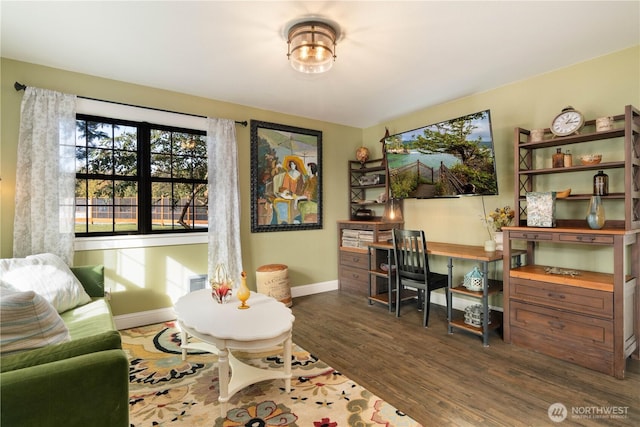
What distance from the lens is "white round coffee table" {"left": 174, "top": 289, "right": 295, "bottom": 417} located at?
181cm

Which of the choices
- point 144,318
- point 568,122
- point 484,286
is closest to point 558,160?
point 568,122

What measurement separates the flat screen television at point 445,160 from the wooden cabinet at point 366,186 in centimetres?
48

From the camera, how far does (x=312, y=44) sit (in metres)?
2.21

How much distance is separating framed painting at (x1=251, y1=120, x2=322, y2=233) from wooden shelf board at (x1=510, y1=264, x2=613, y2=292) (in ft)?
8.53

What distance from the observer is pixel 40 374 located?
3.47ft

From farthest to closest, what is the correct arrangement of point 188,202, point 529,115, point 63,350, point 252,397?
point 188,202
point 529,115
point 252,397
point 63,350

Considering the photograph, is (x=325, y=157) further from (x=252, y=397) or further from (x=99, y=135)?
(x=252, y=397)

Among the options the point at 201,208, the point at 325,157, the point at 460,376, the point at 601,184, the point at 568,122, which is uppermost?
the point at 325,157

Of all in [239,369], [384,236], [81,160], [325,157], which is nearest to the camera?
[239,369]

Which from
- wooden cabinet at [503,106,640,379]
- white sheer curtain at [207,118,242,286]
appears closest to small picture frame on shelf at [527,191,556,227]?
wooden cabinet at [503,106,640,379]

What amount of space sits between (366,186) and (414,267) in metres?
1.69

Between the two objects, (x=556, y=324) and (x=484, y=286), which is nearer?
(x=556, y=324)

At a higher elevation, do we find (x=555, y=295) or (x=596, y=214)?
(x=596, y=214)

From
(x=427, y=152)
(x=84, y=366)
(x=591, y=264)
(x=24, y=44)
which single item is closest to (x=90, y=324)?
(x=84, y=366)
